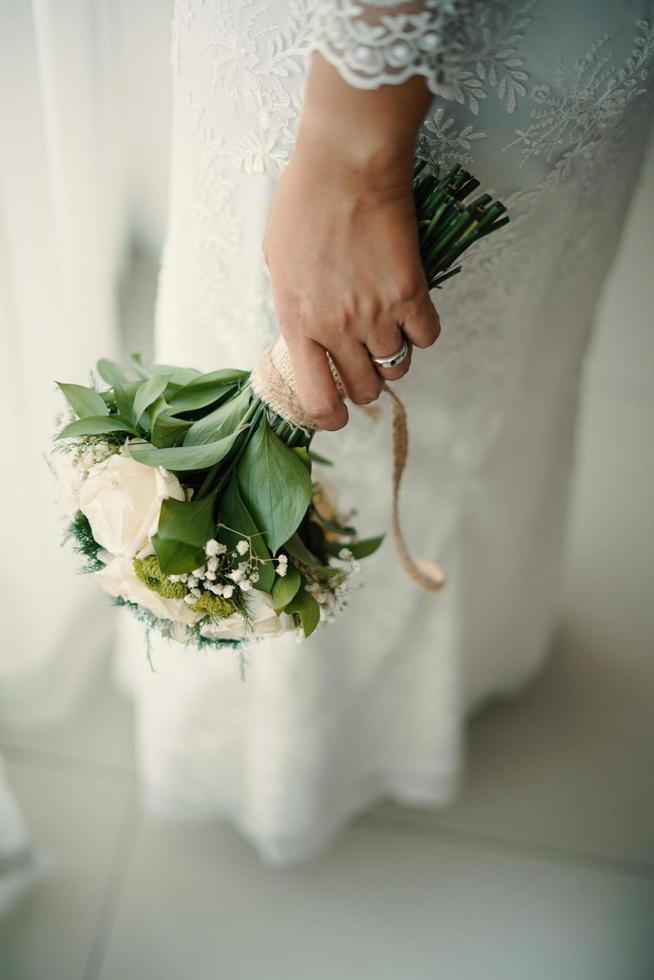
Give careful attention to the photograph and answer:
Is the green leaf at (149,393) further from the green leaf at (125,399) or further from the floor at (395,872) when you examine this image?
the floor at (395,872)

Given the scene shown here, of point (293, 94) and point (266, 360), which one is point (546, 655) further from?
point (293, 94)

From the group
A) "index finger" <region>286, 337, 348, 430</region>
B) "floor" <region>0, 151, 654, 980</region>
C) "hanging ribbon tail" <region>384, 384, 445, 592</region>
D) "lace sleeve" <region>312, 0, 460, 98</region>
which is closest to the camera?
"lace sleeve" <region>312, 0, 460, 98</region>

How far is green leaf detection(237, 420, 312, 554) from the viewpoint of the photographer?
0.57 metres

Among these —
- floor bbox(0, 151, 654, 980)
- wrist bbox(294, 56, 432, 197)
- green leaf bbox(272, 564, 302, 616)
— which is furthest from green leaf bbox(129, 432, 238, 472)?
floor bbox(0, 151, 654, 980)

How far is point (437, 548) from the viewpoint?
941mm

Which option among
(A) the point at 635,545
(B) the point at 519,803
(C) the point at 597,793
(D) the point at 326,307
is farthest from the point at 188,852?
(A) the point at 635,545

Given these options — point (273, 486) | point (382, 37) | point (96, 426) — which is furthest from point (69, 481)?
point (382, 37)

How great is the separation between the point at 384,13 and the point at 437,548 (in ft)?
1.99

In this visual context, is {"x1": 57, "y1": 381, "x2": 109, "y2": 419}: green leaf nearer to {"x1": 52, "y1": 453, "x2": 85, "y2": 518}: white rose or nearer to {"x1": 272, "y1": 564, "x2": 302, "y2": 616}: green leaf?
{"x1": 52, "y1": 453, "x2": 85, "y2": 518}: white rose

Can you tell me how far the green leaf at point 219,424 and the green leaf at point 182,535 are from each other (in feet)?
0.19

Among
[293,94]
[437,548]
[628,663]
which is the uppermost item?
[293,94]

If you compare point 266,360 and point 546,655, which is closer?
point 266,360

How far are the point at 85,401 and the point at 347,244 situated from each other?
0.24 meters

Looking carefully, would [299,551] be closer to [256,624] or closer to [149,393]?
[256,624]
